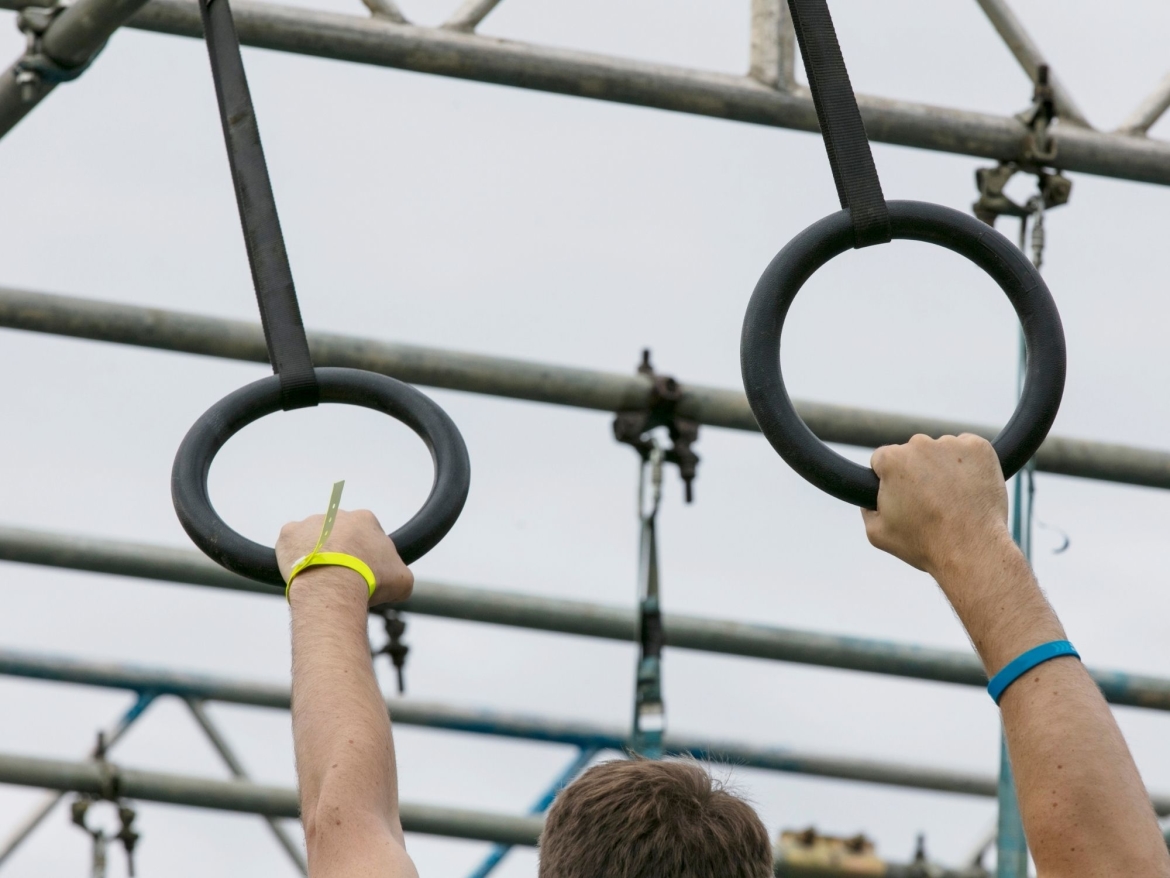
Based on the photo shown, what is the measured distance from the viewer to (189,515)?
86.5 inches

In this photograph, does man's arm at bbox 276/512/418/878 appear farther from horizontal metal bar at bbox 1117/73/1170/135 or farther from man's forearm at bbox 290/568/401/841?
horizontal metal bar at bbox 1117/73/1170/135

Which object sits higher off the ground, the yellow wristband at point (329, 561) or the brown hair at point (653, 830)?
the yellow wristband at point (329, 561)

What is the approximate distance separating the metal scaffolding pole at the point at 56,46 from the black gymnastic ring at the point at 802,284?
1.74 m

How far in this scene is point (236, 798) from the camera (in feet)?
19.1

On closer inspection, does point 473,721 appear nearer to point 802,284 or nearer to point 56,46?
point 56,46

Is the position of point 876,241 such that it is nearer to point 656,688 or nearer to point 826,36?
point 826,36

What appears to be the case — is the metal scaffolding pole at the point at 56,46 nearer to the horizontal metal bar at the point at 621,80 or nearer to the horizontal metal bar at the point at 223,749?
the horizontal metal bar at the point at 621,80

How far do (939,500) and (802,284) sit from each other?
1.24ft

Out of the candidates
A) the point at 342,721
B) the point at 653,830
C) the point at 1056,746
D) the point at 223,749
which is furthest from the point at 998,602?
the point at 223,749

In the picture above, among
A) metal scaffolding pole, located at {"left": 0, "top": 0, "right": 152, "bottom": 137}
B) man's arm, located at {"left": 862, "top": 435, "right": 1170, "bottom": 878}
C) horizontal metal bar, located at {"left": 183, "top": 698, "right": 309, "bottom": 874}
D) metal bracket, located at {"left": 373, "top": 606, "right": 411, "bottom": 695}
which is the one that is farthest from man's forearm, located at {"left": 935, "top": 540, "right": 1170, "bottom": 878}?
horizontal metal bar, located at {"left": 183, "top": 698, "right": 309, "bottom": 874}

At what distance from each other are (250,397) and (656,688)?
2.24m

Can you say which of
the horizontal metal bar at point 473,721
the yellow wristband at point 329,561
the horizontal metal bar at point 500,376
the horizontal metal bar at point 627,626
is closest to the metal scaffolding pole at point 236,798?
the horizontal metal bar at point 473,721

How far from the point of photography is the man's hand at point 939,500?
181 cm

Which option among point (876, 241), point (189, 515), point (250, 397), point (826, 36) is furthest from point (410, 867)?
point (826, 36)
